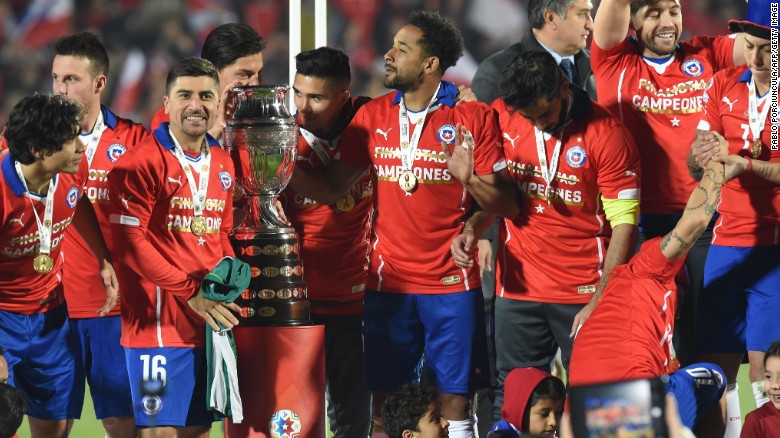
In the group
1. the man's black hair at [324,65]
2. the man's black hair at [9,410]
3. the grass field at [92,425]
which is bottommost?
the grass field at [92,425]

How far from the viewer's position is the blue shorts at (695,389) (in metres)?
4.62

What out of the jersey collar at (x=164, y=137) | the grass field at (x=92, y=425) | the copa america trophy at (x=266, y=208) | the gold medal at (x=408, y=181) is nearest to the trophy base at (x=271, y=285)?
the copa america trophy at (x=266, y=208)

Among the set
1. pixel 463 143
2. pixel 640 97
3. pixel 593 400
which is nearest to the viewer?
pixel 593 400

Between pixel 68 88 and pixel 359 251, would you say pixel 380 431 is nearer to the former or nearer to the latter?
pixel 359 251

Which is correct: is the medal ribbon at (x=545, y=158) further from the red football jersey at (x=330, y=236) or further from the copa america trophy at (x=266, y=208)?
the copa america trophy at (x=266, y=208)

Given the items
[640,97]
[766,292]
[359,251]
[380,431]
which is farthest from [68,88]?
[766,292]

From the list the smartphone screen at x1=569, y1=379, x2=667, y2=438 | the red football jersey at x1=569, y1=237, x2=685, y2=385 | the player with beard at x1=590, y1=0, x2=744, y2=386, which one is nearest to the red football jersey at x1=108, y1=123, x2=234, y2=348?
the red football jersey at x1=569, y1=237, x2=685, y2=385

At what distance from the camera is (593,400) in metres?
2.12

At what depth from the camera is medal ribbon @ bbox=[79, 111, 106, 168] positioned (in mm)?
5477

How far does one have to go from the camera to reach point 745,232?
5395 mm

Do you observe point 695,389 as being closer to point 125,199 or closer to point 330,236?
point 330,236

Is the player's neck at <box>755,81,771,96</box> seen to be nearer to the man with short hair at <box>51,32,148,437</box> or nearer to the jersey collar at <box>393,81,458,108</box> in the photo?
the jersey collar at <box>393,81,458,108</box>

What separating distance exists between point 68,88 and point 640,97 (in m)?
2.64

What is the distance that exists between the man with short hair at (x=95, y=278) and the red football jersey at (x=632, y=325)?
2130 mm
